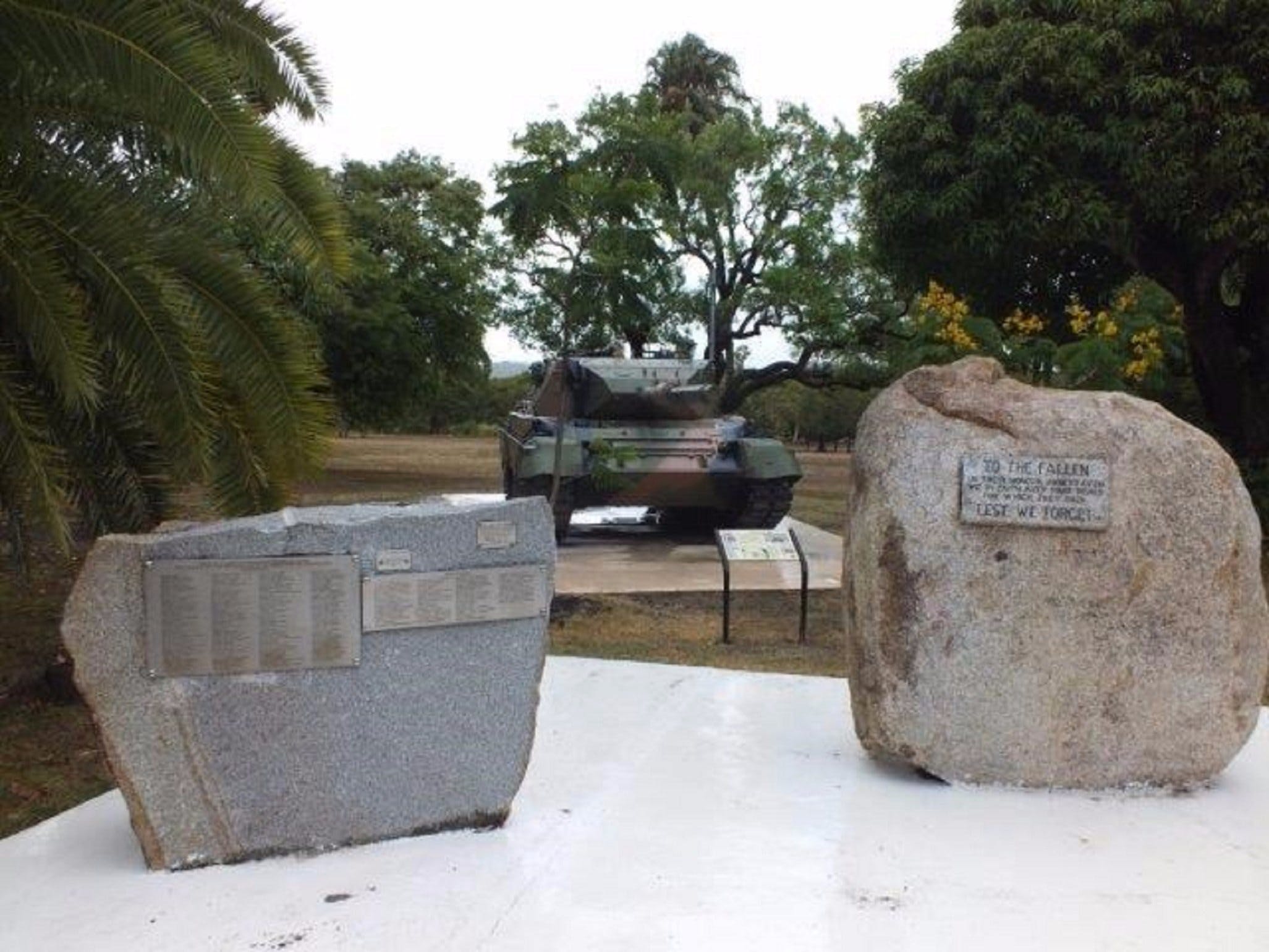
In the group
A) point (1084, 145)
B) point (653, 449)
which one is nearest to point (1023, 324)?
point (1084, 145)

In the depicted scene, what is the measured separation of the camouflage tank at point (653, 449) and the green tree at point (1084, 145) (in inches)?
109

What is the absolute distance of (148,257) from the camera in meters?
5.10

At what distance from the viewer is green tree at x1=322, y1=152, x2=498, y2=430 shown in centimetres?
2044

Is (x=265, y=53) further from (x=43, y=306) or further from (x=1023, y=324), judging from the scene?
(x=1023, y=324)

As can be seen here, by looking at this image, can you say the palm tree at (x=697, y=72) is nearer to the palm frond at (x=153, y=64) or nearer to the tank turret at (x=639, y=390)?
the tank turret at (x=639, y=390)

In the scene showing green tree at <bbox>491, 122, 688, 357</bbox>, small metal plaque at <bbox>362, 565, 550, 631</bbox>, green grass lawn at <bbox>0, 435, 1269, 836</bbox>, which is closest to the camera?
small metal plaque at <bbox>362, 565, 550, 631</bbox>

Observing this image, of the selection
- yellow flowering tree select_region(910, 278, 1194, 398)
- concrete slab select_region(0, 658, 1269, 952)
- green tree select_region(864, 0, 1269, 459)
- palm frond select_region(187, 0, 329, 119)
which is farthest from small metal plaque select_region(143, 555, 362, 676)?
green tree select_region(864, 0, 1269, 459)

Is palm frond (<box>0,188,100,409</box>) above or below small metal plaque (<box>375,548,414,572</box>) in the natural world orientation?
above

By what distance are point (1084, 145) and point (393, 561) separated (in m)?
9.58

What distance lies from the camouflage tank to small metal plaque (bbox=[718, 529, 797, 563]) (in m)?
3.64

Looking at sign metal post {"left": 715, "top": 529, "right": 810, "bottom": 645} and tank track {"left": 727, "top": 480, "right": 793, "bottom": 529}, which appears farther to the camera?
tank track {"left": 727, "top": 480, "right": 793, "bottom": 529}

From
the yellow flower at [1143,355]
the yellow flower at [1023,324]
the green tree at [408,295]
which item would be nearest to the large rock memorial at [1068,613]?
the yellow flower at [1143,355]

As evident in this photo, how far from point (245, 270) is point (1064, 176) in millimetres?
8825

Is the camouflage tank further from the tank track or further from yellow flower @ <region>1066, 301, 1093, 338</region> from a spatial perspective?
yellow flower @ <region>1066, 301, 1093, 338</region>
